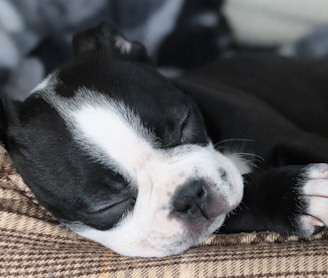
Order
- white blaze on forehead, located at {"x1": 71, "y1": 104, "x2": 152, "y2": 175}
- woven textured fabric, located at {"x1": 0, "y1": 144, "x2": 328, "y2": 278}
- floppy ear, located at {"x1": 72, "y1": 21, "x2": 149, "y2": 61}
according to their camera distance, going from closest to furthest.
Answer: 1. woven textured fabric, located at {"x1": 0, "y1": 144, "x2": 328, "y2": 278}
2. white blaze on forehead, located at {"x1": 71, "y1": 104, "x2": 152, "y2": 175}
3. floppy ear, located at {"x1": 72, "y1": 21, "x2": 149, "y2": 61}

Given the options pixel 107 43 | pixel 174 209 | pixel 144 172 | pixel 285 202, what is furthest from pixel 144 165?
pixel 107 43

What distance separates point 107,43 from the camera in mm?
1879

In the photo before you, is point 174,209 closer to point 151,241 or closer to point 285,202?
point 151,241

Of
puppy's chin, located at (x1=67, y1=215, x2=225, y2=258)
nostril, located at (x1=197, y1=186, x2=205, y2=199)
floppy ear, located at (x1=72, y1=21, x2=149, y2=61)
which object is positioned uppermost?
floppy ear, located at (x1=72, y1=21, x2=149, y2=61)

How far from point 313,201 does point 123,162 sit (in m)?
0.44

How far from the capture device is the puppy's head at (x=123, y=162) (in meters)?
1.53

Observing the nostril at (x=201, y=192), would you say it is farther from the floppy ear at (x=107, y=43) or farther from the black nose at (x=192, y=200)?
the floppy ear at (x=107, y=43)

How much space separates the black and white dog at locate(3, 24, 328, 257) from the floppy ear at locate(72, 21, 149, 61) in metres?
0.05

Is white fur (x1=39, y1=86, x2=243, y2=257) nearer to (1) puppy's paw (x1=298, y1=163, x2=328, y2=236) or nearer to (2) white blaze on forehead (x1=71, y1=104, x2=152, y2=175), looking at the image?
(2) white blaze on forehead (x1=71, y1=104, x2=152, y2=175)

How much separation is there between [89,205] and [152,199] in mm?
154

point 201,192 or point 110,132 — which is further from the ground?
point 110,132

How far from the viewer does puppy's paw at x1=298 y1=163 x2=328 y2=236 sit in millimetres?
1513

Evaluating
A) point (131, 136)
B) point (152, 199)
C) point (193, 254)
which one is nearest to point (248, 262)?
point (193, 254)

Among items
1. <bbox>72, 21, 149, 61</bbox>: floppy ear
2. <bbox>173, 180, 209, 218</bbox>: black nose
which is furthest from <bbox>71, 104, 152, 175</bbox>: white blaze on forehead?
<bbox>72, 21, 149, 61</bbox>: floppy ear
